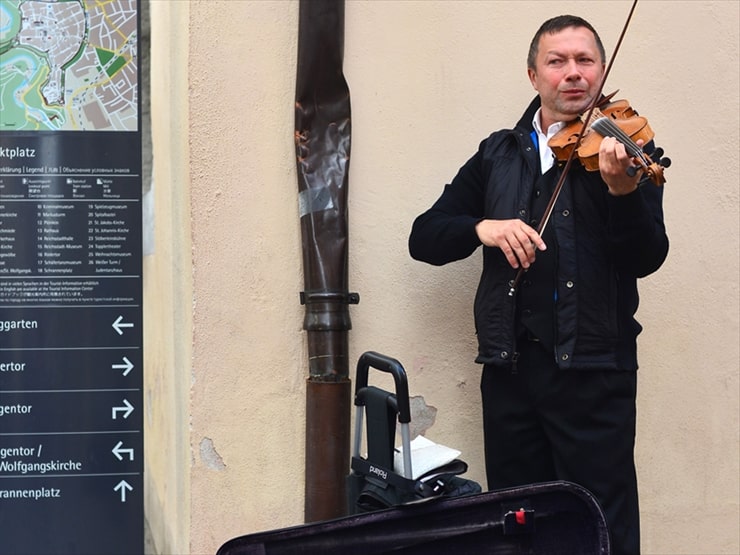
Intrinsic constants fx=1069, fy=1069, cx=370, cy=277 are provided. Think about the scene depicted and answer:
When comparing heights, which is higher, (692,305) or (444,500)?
(692,305)

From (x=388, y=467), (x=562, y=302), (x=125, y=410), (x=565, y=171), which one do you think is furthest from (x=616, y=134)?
(x=125, y=410)

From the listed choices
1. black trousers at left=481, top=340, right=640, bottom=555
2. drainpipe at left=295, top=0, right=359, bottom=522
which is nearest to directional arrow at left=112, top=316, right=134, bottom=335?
drainpipe at left=295, top=0, right=359, bottom=522

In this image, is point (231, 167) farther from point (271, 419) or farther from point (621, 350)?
point (621, 350)

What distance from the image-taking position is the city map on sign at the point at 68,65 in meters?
4.02

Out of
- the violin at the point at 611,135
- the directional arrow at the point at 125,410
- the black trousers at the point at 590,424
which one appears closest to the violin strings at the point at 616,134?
the violin at the point at 611,135

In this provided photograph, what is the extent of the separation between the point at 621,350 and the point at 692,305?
0.85 meters

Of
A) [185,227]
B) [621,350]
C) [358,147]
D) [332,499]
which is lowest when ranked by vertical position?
[332,499]

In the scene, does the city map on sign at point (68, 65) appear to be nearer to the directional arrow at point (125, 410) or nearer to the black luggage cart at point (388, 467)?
the directional arrow at point (125, 410)

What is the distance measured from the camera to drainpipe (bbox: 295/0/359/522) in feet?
11.9

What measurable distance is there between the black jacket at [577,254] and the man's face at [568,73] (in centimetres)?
14

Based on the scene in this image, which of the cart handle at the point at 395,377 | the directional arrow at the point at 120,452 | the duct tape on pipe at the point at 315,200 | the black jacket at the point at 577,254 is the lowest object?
the directional arrow at the point at 120,452

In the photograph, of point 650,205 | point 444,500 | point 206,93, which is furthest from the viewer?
point 206,93

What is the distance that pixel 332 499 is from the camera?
→ 144 inches

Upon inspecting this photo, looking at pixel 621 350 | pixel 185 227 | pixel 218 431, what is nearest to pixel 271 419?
pixel 218 431
